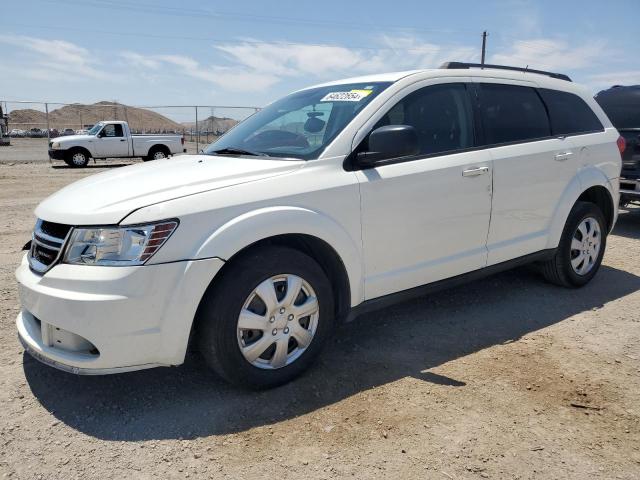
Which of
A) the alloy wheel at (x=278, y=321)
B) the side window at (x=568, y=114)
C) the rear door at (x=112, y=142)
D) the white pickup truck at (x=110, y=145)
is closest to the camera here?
the alloy wheel at (x=278, y=321)

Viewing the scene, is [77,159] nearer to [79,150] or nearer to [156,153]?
[79,150]

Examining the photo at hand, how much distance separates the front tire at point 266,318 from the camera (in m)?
2.71

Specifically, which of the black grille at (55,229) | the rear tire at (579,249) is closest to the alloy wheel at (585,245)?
the rear tire at (579,249)

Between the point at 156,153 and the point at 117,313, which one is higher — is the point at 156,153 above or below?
above

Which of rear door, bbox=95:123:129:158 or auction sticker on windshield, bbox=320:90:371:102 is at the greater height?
auction sticker on windshield, bbox=320:90:371:102

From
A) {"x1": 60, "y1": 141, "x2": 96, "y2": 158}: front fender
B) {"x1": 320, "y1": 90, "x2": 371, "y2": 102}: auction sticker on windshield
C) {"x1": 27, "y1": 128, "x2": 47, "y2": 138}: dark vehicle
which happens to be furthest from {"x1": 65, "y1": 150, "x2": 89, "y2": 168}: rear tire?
{"x1": 27, "y1": 128, "x2": 47, "y2": 138}: dark vehicle

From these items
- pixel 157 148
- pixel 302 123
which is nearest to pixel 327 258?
pixel 302 123

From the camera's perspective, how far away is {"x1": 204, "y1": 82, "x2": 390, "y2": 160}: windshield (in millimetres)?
3324

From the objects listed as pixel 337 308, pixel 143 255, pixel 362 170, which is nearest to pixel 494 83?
pixel 362 170

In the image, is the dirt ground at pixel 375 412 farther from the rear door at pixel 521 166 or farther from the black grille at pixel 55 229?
the black grille at pixel 55 229

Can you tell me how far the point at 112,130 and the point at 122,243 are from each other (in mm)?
18560

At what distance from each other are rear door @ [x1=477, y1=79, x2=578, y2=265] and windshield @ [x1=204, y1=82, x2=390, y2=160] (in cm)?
108

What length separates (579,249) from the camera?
473 centimetres

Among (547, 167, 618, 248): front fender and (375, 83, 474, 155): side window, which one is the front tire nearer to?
(375, 83, 474, 155): side window
